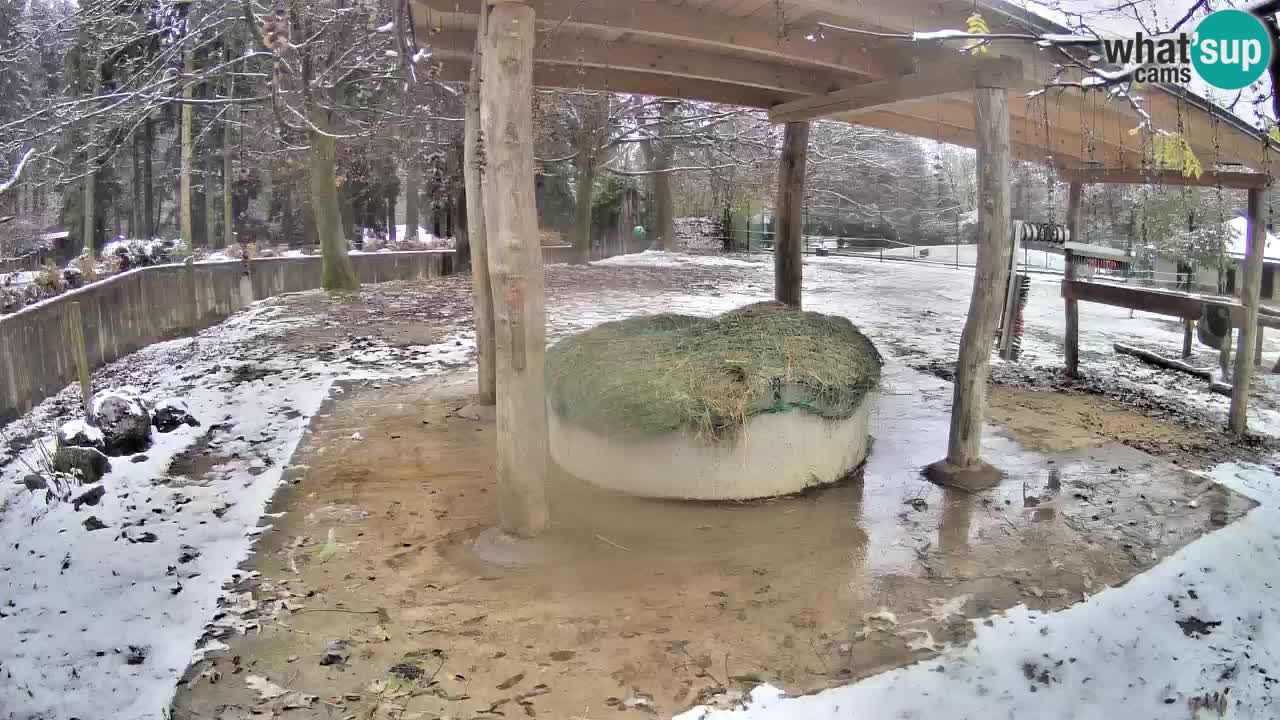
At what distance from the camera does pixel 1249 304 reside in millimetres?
7320

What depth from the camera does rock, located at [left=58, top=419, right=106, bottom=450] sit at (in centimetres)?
620

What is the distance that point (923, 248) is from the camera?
29.9m

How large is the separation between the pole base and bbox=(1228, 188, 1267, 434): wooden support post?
2.85m

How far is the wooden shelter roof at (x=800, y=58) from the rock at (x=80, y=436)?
378 centimetres

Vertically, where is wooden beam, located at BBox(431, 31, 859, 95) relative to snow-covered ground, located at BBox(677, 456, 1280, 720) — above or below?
above

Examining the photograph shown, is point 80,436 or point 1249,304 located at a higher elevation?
point 1249,304

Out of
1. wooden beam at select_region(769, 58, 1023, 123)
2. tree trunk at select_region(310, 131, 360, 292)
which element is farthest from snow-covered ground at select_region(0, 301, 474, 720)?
tree trunk at select_region(310, 131, 360, 292)

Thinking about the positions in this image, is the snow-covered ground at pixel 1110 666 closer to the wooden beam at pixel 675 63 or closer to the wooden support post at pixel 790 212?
the wooden beam at pixel 675 63

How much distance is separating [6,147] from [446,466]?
1058cm

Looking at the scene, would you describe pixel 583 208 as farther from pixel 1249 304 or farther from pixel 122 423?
pixel 1249 304

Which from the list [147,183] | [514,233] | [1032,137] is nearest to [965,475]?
[514,233]

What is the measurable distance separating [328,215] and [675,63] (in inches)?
415

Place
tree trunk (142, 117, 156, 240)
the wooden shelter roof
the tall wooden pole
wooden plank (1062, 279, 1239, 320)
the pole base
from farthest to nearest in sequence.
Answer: tree trunk (142, 117, 156, 240), wooden plank (1062, 279, 1239, 320), the pole base, the wooden shelter roof, the tall wooden pole

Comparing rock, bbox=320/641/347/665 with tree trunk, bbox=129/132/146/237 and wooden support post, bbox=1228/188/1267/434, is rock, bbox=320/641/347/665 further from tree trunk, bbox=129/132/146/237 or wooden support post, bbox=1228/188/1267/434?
tree trunk, bbox=129/132/146/237
